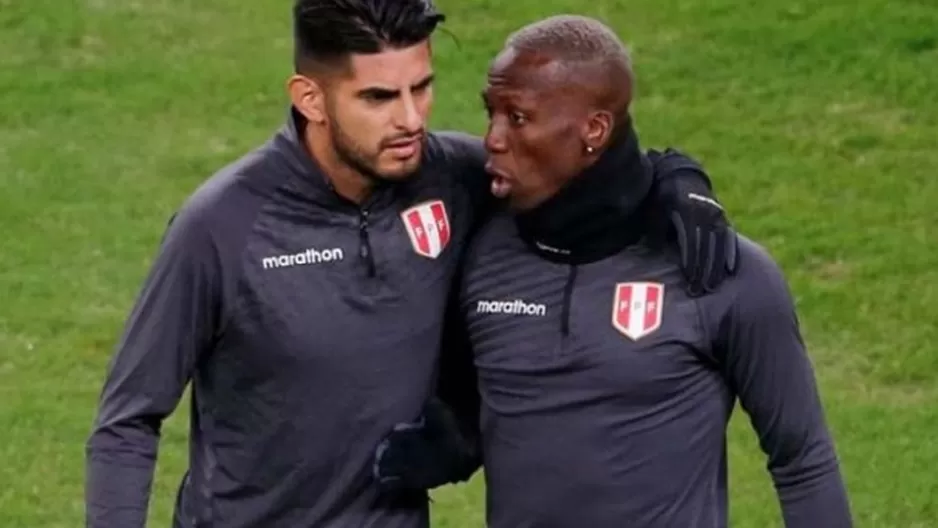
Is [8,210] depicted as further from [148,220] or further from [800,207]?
[800,207]

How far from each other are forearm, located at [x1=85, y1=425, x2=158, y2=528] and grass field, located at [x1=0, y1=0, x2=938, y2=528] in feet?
11.8

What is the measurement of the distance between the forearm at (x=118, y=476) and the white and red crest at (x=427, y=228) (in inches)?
25.9

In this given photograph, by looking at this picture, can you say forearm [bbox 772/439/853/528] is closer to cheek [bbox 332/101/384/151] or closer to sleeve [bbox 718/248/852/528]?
sleeve [bbox 718/248/852/528]

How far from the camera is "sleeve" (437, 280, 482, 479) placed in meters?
4.87

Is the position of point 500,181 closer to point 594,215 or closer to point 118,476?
point 594,215

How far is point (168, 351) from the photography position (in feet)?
15.5

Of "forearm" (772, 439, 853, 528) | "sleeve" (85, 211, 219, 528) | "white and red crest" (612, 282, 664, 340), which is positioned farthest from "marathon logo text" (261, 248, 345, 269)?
"forearm" (772, 439, 853, 528)

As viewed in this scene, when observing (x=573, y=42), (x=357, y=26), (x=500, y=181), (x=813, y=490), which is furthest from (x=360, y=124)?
(x=813, y=490)

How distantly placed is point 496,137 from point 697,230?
0.42 meters

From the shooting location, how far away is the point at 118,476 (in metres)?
4.76

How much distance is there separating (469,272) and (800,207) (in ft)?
24.6

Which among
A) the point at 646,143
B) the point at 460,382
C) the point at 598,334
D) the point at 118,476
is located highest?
the point at 598,334

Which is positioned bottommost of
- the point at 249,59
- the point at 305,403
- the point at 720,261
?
the point at 249,59

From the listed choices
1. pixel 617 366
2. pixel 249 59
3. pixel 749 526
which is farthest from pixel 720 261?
pixel 249 59
